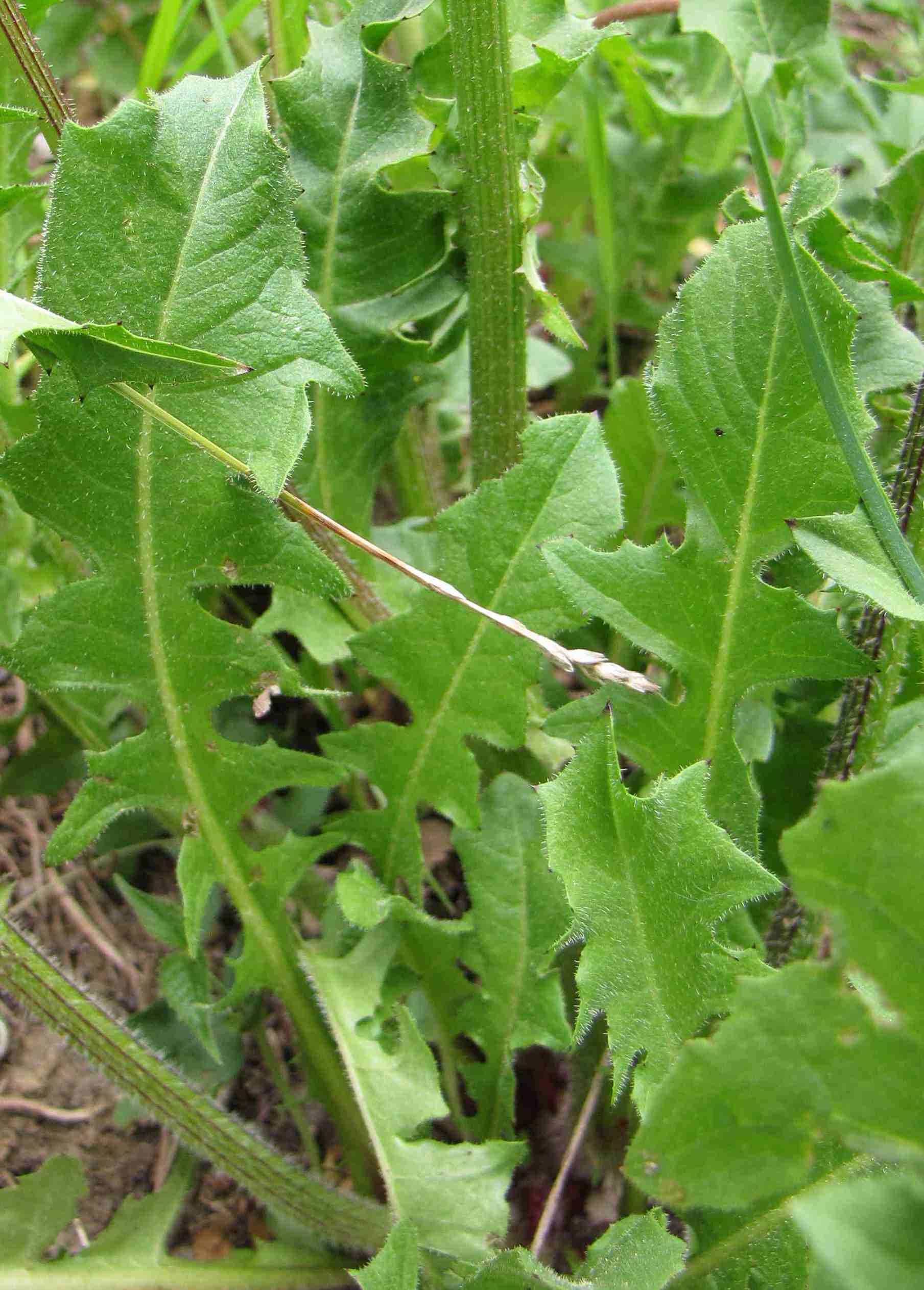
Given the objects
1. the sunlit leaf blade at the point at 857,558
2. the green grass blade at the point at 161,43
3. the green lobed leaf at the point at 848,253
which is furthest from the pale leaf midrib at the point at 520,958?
the green grass blade at the point at 161,43

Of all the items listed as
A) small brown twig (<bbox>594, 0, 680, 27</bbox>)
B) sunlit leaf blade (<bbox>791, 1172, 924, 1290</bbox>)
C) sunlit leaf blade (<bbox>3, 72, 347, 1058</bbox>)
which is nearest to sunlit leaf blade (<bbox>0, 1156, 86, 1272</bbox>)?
sunlit leaf blade (<bbox>3, 72, 347, 1058</bbox>)

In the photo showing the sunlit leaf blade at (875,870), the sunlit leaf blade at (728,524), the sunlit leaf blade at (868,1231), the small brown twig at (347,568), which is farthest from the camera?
the small brown twig at (347,568)

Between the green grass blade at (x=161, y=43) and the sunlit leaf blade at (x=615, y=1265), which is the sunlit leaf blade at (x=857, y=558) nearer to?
the sunlit leaf blade at (x=615, y=1265)

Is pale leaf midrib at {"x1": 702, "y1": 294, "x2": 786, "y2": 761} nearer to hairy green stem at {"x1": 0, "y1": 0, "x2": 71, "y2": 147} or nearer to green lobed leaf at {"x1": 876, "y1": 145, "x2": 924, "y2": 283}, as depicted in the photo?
green lobed leaf at {"x1": 876, "y1": 145, "x2": 924, "y2": 283}

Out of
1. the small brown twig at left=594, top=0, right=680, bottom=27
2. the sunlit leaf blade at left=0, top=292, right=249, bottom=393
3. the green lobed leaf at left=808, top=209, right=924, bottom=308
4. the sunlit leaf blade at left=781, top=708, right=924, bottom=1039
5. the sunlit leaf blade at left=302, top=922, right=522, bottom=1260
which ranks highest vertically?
the small brown twig at left=594, top=0, right=680, bottom=27

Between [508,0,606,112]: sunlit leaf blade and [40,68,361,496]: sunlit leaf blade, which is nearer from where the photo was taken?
[40,68,361,496]: sunlit leaf blade

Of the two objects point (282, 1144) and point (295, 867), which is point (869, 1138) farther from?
point (282, 1144)

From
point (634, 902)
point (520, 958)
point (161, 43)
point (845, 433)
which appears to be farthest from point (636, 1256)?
point (161, 43)
